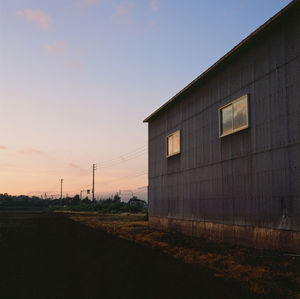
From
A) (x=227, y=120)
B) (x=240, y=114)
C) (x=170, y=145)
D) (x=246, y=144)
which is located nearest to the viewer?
(x=246, y=144)

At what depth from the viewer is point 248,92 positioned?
13516 millimetres

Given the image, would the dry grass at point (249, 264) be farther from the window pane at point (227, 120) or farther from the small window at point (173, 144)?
the small window at point (173, 144)

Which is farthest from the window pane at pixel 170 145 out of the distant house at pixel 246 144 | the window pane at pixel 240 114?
the window pane at pixel 240 114

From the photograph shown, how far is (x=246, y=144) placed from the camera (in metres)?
13.5

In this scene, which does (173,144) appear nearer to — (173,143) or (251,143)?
(173,143)

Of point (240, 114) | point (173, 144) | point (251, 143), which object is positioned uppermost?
point (240, 114)

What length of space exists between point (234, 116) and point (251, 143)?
173 cm

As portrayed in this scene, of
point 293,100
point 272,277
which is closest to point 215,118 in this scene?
point 293,100

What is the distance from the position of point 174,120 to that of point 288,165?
1073 cm

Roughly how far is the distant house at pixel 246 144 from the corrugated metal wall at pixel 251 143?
30mm

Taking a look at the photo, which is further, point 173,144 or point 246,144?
point 173,144

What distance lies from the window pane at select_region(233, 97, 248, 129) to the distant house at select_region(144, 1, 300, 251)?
0.04 meters

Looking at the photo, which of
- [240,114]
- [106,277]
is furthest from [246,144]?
[106,277]

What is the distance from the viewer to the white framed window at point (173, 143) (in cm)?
2049
